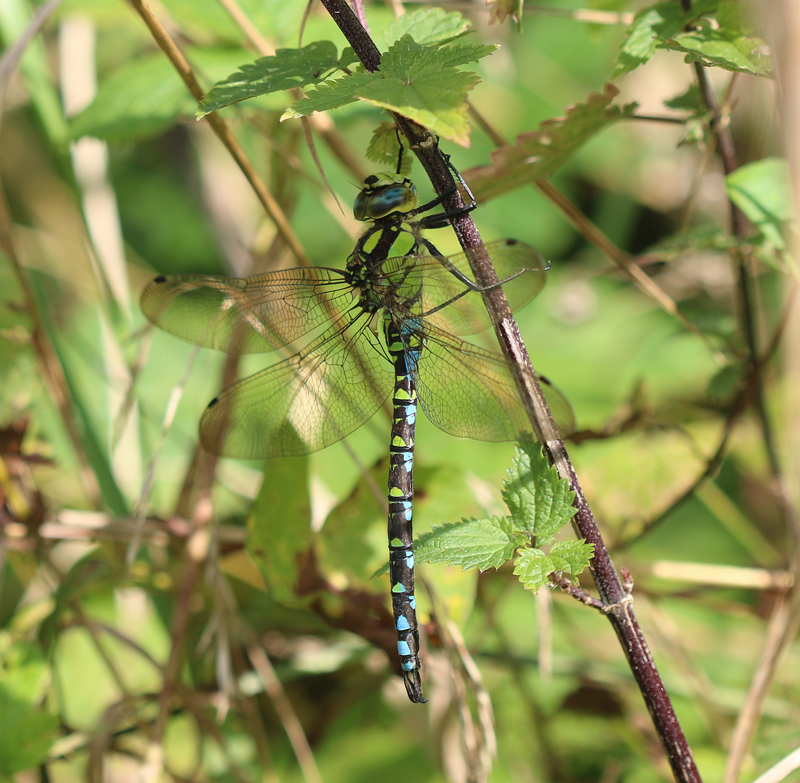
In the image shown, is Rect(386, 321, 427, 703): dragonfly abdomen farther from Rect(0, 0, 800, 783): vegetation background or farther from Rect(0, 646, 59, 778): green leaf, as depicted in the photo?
Rect(0, 646, 59, 778): green leaf


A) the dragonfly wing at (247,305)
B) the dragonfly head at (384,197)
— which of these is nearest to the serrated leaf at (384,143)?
the dragonfly head at (384,197)

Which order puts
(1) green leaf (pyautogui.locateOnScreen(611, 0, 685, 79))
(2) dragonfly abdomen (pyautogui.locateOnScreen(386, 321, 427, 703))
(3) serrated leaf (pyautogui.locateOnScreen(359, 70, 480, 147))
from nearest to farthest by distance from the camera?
(3) serrated leaf (pyautogui.locateOnScreen(359, 70, 480, 147))
(1) green leaf (pyautogui.locateOnScreen(611, 0, 685, 79))
(2) dragonfly abdomen (pyautogui.locateOnScreen(386, 321, 427, 703))

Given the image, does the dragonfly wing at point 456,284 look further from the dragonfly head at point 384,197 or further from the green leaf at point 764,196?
the green leaf at point 764,196

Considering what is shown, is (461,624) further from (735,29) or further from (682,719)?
(735,29)

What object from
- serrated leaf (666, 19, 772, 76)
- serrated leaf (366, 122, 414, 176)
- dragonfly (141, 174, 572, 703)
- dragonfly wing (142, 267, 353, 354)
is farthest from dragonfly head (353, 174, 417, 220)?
serrated leaf (666, 19, 772, 76)

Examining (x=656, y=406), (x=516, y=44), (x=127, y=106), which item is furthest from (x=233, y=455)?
(x=516, y=44)
